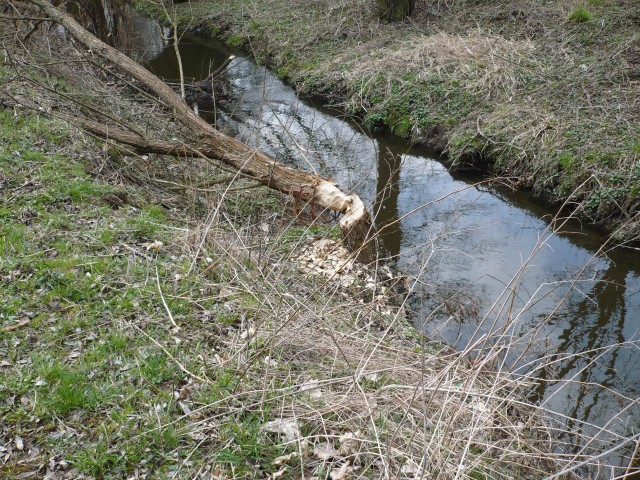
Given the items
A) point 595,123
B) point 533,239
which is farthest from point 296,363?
point 595,123

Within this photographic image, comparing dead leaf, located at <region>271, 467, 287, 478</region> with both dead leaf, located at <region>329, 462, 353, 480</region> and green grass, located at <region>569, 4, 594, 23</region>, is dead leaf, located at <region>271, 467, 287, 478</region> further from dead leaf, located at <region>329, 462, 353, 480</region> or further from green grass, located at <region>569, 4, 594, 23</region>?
green grass, located at <region>569, 4, 594, 23</region>

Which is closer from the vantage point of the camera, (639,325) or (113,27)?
(639,325)

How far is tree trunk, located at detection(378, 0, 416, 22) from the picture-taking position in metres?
15.0

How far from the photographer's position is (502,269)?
23.7 ft

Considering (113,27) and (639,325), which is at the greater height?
(113,27)

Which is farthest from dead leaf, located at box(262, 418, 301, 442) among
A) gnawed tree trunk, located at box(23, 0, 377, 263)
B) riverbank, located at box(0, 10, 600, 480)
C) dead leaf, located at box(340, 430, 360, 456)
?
gnawed tree trunk, located at box(23, 0, 377, 263)

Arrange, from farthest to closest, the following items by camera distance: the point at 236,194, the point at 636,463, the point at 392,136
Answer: the point at 392,136
the point at 236,194
the point at 636,463

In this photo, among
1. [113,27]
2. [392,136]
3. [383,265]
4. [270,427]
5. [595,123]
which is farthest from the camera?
[113,27]

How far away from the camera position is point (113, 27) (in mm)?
13844

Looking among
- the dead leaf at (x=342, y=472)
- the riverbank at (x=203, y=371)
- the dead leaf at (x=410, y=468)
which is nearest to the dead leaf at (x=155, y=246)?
the riverbank at (x=203, y=371)

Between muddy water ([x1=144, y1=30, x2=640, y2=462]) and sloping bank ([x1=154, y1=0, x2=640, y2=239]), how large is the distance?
18.6 inches

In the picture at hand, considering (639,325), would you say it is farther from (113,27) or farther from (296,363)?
(113,27)

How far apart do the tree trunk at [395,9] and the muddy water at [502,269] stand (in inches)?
174

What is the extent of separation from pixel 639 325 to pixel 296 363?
4.01 metres
